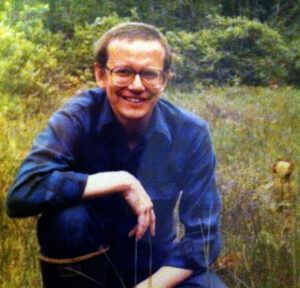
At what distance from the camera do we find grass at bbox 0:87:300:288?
196 centimetres

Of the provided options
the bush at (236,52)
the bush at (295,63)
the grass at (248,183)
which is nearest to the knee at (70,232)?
the grass at (248,183)

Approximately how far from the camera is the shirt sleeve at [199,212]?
1849mm

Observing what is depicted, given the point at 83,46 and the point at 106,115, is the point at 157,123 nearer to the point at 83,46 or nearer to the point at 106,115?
the point at 106,115

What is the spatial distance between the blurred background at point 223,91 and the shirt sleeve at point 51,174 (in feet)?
0.36

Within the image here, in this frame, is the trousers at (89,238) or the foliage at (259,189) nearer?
the trousers at (89,238)

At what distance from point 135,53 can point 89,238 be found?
543mm

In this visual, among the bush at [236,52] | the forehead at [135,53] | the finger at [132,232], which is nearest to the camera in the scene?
the forehead at [135,53]

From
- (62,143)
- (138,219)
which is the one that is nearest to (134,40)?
(62,143)

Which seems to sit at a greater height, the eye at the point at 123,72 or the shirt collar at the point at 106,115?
the eye at the point at 123,72

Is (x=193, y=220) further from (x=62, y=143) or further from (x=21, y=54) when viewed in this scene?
(x=21, y=54)

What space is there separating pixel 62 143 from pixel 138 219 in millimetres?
297

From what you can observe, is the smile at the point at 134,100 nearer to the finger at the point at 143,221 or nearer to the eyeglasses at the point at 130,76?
the eyeglasses at the point at 130,76

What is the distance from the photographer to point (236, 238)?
200 centimetres

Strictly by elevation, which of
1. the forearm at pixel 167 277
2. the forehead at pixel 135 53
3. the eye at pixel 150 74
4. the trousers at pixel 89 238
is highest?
the forehead at pixel 135 53
